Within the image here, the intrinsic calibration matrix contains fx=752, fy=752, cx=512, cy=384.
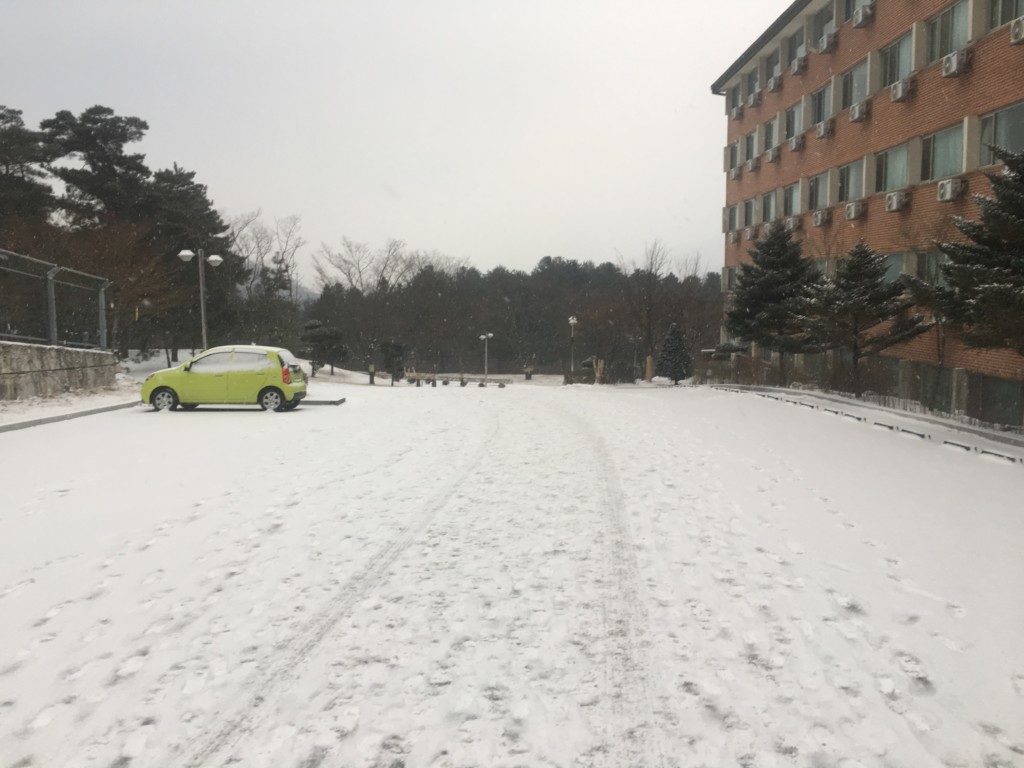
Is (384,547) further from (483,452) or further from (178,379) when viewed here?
(178,379)

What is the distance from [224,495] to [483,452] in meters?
4.39

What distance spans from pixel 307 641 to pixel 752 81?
141ft

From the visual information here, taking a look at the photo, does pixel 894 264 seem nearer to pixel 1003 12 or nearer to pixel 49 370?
pixel 1003 12

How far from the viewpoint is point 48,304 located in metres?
19.2

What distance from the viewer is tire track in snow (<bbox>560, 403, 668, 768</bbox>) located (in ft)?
10.8

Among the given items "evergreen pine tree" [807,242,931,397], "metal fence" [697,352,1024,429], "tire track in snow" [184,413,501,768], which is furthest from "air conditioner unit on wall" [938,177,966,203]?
"tire track in snow" [184,413,501,768]

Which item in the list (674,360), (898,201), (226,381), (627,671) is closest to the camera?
(627,671)

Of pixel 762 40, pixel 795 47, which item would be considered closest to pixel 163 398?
pixel 795 47

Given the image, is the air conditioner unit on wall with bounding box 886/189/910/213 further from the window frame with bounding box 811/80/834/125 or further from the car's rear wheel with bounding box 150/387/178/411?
the car's rear wheel with bounding box 150/387/178/411

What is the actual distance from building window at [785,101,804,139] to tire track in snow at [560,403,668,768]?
32.2 m

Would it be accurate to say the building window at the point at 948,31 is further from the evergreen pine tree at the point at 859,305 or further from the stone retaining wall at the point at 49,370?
the stone retaining wall at the point at 49,370

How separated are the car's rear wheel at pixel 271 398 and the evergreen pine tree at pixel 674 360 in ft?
101

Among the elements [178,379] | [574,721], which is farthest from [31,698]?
[178,379]

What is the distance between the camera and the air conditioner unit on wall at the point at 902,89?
23.8m
